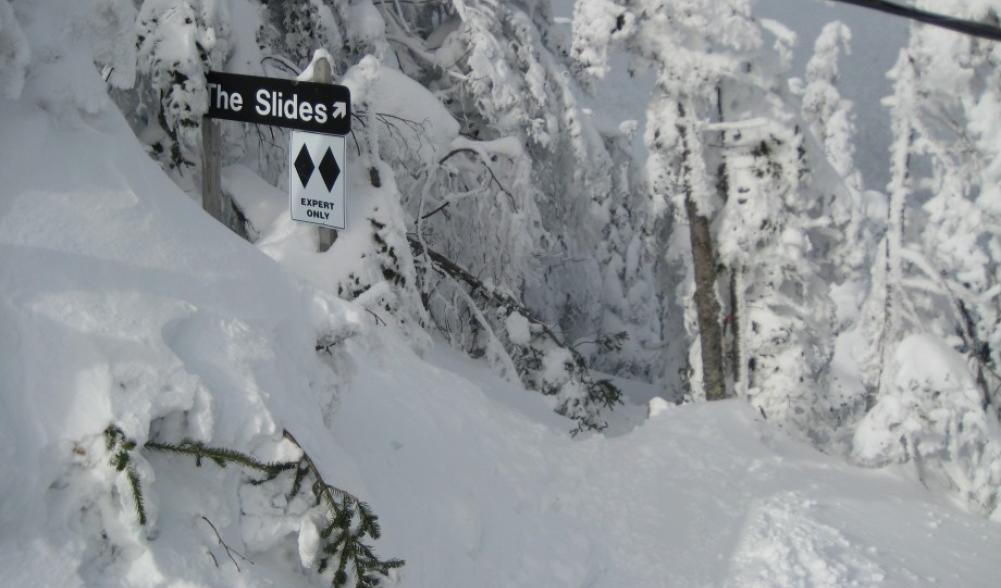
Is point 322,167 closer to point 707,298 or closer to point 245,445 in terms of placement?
point 245,445

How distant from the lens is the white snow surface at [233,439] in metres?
2.67

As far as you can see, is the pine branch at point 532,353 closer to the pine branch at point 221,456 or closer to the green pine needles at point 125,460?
the pine branch at point 221,456

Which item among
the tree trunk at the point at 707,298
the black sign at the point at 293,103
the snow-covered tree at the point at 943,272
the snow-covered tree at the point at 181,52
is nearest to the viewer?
the black sign at the point at 293,103

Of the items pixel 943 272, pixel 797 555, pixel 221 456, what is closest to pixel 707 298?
pixel 943 272

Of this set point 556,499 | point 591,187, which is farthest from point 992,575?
point 591,187

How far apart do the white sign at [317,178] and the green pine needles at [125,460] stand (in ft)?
7.37

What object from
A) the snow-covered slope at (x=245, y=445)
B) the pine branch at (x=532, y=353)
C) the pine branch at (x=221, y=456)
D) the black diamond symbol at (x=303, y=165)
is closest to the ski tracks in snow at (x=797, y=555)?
the snow-covered slope at (x=245, y=445)

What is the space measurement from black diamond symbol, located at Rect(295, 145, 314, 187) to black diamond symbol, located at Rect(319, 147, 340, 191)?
0.07 metres

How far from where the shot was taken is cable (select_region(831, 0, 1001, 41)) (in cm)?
280

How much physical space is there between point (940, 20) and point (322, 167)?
3.00 meters

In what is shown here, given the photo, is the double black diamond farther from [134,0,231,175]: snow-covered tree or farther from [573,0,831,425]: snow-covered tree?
[573,0,831,425]: snow-covered tree

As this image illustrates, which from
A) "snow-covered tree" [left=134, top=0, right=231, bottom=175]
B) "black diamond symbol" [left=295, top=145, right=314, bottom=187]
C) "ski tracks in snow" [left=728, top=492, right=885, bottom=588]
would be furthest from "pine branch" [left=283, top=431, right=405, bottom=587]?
"snow-covered tree" [left=134, top=0, right=231, bottom=175]

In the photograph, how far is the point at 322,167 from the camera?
15.5ft

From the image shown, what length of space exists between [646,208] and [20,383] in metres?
11.4
